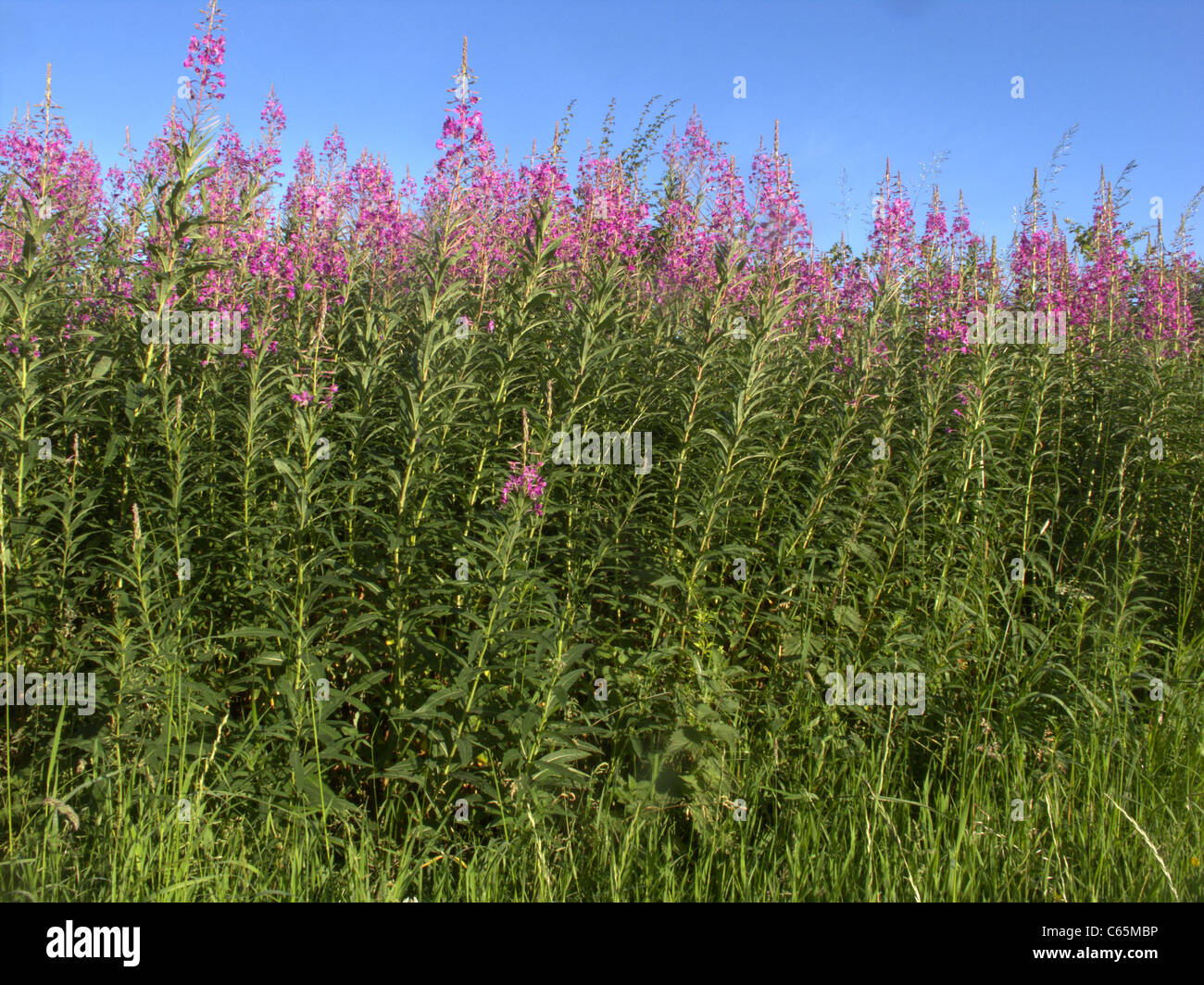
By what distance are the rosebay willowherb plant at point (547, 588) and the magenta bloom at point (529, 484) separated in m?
0.02

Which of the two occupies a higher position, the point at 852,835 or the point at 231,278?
the point at 231,278

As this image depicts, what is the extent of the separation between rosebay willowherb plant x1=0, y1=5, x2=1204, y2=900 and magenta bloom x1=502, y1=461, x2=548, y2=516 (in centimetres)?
2

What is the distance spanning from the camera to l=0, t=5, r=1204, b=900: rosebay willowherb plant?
3.16m

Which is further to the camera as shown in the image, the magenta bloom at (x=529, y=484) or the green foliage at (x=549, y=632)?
the magenta bloom at (x=529, y=484)

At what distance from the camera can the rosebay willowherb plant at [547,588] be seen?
3.16 m

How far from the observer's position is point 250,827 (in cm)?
326

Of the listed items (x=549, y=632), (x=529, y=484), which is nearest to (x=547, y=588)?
(x=549, y=632)

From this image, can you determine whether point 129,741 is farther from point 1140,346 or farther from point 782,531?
point 1140,346

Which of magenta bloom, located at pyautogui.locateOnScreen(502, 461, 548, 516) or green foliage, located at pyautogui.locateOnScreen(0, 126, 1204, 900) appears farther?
magenta bloom, located at pyautogui.locateOnScreen(502, 461, 548, 516)

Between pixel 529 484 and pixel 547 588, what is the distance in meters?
0.53
